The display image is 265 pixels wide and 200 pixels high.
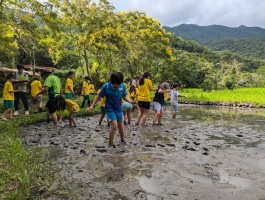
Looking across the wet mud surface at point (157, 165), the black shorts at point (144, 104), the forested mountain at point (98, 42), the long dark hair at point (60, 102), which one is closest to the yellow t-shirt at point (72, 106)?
the long dark hair at point (60, 102)

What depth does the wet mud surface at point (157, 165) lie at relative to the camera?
14.1 feet

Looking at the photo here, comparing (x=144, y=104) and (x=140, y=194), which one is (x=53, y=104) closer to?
(x=144, y=104)

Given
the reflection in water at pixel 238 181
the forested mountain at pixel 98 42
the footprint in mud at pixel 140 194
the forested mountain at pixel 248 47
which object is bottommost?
the reflection in water at pixel 238 181

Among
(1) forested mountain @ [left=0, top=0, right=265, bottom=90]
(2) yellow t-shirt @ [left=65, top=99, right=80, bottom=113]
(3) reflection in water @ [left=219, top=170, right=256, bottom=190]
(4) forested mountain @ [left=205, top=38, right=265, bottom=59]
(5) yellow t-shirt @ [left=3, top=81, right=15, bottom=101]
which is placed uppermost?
(4) forested mountain @ [left=205, top=38, right=265, bottom=59]

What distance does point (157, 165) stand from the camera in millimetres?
5699

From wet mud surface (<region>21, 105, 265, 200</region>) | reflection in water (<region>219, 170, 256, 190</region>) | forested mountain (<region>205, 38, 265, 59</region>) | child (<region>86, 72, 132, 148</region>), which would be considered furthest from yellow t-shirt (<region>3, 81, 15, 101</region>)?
forested mountain (<region>205, 38, 265, 59</region>)

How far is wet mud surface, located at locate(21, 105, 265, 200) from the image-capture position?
4.29 m

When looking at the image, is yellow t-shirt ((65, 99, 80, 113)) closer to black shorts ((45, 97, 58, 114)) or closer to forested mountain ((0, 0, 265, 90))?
black shorts ((45, 97, 58, 114))

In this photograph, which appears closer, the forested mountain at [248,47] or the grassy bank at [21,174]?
the grassy bank at [21,174]

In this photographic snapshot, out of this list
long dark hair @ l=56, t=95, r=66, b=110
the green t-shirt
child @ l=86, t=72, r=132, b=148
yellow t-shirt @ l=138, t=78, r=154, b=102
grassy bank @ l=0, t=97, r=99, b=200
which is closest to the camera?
grassy bank @ l=0, t=97, r=99, b=200

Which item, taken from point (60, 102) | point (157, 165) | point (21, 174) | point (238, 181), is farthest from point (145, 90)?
point (21, 174)

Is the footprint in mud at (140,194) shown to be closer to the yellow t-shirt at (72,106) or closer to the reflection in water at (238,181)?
the reflection in water at (238,181)

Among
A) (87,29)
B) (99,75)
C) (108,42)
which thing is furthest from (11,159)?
(99,75)

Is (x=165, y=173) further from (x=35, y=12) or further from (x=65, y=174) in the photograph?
(x=35, y=12)
